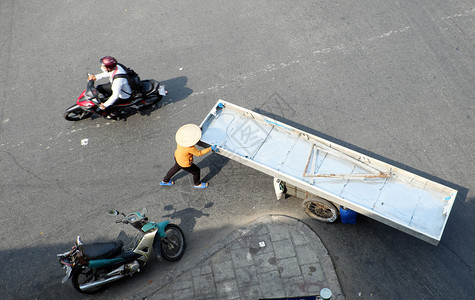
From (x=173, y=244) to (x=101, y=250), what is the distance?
4.27 ft

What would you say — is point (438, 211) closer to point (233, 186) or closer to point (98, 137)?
point (233, 186)

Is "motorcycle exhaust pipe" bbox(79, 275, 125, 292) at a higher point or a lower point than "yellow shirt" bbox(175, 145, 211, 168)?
lower

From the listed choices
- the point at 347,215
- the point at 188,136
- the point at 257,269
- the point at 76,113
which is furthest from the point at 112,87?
the point at 347,215

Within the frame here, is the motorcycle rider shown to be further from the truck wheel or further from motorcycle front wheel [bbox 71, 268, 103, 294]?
the truck wheel

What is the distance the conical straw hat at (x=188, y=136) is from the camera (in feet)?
22.0

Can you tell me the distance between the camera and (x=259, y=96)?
8.81 meters

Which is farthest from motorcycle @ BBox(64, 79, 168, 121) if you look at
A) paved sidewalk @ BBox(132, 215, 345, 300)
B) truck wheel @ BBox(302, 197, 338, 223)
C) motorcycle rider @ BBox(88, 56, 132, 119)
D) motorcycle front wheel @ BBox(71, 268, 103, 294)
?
truck wheel @ BBox(302, 197, 338, 223)

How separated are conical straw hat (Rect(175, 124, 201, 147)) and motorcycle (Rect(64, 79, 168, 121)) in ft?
6.43

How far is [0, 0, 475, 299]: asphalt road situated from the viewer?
22.2 feet

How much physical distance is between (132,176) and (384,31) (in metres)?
7.28

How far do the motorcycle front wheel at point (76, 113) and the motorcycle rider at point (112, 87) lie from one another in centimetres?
60

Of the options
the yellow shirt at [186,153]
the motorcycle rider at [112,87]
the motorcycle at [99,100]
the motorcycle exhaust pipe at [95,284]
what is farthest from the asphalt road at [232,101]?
the yellow shirt at [186,153]

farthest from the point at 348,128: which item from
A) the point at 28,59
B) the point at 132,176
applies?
the point at 28,59

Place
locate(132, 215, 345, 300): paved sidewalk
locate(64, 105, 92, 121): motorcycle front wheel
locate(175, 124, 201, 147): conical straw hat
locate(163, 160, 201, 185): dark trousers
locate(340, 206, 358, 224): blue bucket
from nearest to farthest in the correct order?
locate(132, 215, 345, 300): paved sidewalk → locate(340, 206, 358, 224): blue bucket → locate(175, 124, 201, 147): conical straw hat → locate(163, 160, 201, 185): dark trousers → locate(64, 105, 92, 121): motorcycle front wheel
